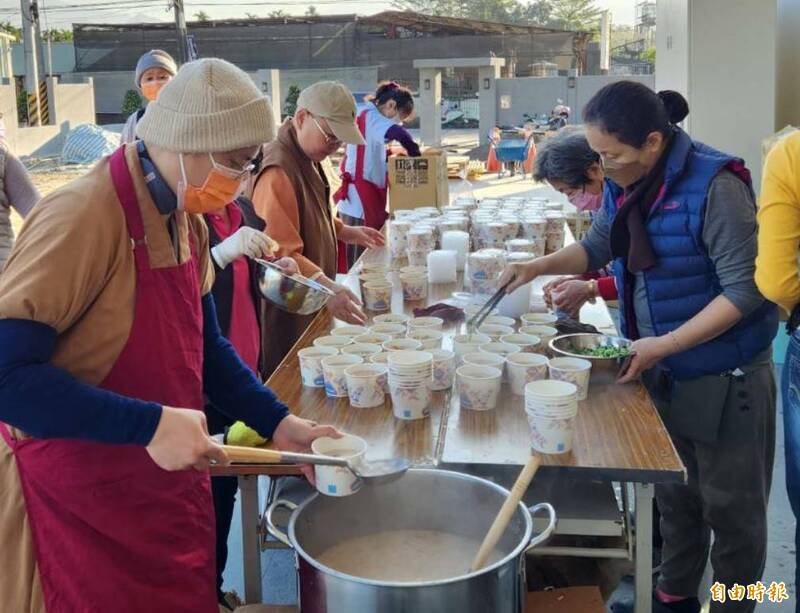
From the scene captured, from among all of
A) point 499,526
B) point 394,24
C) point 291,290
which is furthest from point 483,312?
point 394,24

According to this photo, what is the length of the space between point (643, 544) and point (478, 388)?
0.52 meters

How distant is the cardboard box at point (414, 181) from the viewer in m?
6.08

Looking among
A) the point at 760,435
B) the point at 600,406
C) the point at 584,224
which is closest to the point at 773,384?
the point at 760,435

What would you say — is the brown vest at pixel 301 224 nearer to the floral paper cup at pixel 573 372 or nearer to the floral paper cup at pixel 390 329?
the floral paper cup at pixel 390 329

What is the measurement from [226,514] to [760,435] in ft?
5.61

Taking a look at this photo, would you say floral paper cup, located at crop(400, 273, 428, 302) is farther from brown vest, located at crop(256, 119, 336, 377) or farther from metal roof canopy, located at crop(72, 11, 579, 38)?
metal roof canopy, located at crop(72, 11, 579, 38)

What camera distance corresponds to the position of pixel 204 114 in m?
1.47

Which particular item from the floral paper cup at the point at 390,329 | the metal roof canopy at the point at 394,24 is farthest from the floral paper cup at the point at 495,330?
the metal roof canopy at the point at 394,24

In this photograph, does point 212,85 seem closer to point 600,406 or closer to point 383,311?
point 600,406

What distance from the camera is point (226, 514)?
2.79 metres

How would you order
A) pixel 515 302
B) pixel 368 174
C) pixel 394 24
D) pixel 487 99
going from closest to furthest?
1. pixel 515 302
2. pixel 368 174
3. pixel 487 99
4. pixel 394 24

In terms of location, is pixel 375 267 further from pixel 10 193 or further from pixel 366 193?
pixel 366 193

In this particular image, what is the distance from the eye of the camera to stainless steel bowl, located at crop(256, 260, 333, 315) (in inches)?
95.4

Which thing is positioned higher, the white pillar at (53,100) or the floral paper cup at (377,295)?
the white pillar at (53,100)
